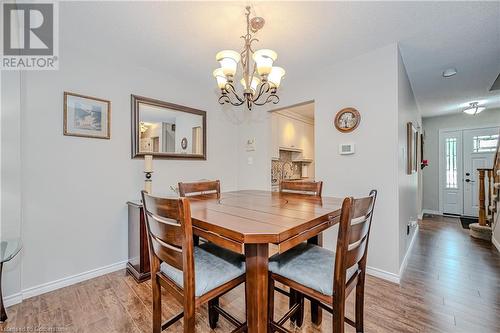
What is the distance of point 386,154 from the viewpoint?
7.24 ft

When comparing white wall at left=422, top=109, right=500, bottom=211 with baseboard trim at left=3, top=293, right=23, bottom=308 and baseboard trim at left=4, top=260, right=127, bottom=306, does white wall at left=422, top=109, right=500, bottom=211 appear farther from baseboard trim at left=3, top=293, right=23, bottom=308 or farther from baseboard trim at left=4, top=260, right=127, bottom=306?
baseboard trim at left=3, top=293, right=23, bottom=308

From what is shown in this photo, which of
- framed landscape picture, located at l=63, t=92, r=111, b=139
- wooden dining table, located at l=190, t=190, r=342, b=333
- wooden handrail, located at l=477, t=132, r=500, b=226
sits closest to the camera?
wooden dining table, located at l=190, t=190, r=342, b=333

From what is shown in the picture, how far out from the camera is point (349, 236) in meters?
1.01

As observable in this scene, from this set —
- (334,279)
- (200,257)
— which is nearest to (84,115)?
(200,257)

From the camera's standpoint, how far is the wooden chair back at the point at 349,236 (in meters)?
0.96

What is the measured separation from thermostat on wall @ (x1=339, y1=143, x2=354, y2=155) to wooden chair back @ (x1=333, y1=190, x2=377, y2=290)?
1.39 m

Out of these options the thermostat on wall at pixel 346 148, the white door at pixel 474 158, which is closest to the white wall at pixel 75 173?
the thermostat on wall at pixel 346 148

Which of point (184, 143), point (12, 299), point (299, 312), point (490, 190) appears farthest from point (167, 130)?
point (490, 190)

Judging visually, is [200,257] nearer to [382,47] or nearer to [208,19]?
[208,19]

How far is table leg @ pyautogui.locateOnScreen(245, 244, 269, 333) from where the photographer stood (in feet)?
3.25

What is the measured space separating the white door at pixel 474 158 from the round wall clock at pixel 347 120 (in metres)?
4.37

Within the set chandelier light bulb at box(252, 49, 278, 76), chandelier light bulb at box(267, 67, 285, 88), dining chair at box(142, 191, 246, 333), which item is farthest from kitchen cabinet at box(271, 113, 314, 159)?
dining chair at box(142, 191, 246, 333)

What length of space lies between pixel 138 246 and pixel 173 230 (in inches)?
58.5

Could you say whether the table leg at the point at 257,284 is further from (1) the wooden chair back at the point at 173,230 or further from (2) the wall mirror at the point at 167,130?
(2) the wall mirror at the point at 167,130
